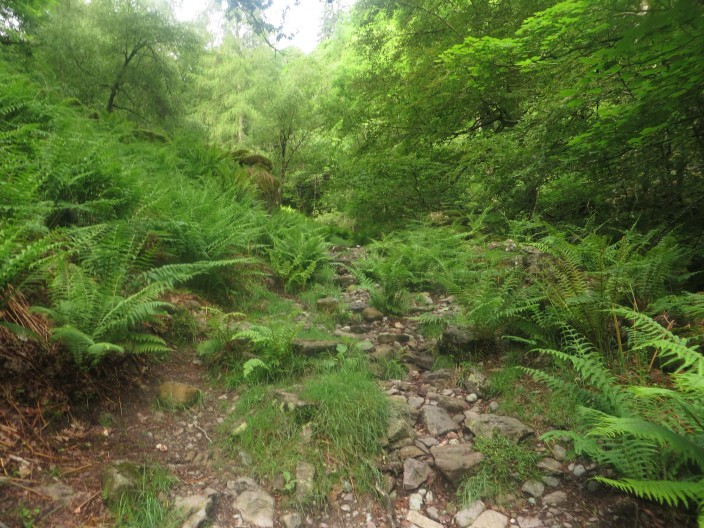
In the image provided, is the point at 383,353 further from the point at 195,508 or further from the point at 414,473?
the point at 195,508

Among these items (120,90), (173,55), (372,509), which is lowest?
(372,509)

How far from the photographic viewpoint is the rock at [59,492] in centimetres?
164

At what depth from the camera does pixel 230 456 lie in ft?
7.29

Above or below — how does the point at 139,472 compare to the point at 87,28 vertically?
below

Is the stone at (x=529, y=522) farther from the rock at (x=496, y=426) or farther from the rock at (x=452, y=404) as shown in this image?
the rock at (x=452, y=404)

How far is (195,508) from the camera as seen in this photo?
5.95 feet

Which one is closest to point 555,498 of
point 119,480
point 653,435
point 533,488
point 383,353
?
point 533,488

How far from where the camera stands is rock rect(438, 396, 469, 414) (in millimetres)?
2710

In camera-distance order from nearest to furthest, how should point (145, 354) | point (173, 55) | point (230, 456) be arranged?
point (230, 456), point (145, 354), point (173, 55)

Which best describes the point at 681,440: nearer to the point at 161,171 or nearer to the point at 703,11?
the point at 703,11

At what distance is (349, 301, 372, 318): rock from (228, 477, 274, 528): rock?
2.70 metres

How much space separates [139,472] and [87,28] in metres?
12.2

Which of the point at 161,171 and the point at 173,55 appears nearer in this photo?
the point at 161,171

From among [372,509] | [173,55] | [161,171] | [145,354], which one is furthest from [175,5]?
[372,509]
